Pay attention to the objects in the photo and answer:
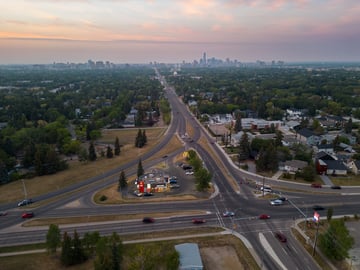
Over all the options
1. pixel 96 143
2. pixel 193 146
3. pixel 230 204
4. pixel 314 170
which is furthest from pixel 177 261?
pixel 96 143

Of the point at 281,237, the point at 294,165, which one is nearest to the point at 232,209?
the point at 281,237

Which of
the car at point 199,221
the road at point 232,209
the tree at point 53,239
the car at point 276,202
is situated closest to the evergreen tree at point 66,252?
the tree at point 53,239

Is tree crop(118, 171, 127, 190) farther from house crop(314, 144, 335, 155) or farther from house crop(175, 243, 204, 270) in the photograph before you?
house crop(314, 144, 335, 155)

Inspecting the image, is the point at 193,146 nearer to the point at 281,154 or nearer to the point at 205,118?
the point at 281,154

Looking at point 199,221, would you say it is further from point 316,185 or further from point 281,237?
point 316,185

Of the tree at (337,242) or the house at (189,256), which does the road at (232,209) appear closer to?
the tree at (337,242)

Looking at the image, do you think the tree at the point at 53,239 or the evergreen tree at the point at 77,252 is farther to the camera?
the tree at the point at 53,239

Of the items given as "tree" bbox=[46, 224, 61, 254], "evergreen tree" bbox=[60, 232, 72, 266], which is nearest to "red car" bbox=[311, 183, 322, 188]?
"evergreen tree" bbox=[60, 232, 72, 266]
